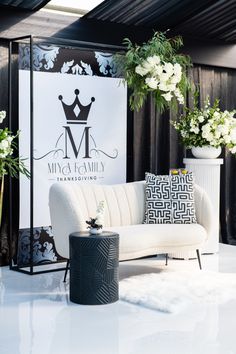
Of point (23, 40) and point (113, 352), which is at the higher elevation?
point (23, 40)

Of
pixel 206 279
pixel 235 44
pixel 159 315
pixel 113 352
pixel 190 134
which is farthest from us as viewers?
pixel 235 44

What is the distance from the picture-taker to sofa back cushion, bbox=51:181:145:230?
5.55m

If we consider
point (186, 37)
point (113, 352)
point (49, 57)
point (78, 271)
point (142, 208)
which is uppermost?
point (186, 37)

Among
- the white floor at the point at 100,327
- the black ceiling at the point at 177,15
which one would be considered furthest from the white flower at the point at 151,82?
the white floor at the point at 100,327

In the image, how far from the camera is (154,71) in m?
5.94

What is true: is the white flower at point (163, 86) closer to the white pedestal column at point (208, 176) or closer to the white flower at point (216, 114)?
the white flower at point (216, 114)

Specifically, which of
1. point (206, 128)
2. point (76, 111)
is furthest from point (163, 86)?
point (76, 111)

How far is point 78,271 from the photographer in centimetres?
464

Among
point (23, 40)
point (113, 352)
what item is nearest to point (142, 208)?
point (23, 40)

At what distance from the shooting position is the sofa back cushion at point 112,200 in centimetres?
555

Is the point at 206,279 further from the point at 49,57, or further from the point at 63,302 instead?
the point at 49,57

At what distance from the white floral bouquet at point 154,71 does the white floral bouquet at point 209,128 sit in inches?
12.9

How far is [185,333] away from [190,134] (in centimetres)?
310

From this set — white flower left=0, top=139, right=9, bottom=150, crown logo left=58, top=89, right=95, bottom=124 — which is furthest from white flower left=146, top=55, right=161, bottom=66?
white flower left=0, top=139, right=9, bottom=150
